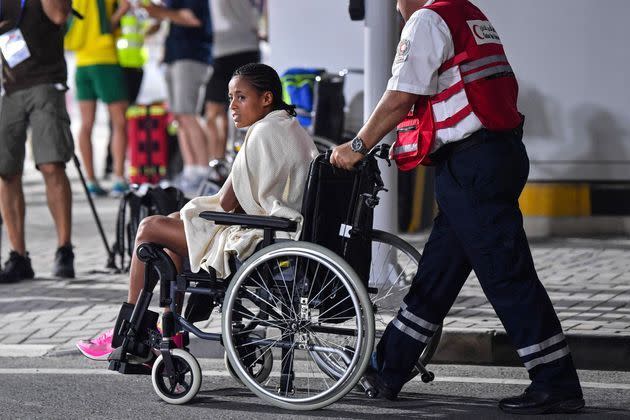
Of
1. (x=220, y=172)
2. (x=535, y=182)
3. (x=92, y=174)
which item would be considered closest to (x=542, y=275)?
(x=535, y=182)

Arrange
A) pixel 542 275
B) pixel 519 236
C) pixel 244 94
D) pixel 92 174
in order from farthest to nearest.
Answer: pixel 92 174
pixel 542 275
pixel 244 94
pixel 519 236

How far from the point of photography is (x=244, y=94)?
217 inches

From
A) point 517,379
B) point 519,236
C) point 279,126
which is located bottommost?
point 517,379

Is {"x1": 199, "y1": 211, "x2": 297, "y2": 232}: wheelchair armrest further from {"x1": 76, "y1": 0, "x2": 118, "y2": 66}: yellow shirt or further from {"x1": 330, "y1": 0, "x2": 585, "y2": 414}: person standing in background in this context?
{"x1": 76, "y1": 0, "x2": 118, "y2": 66}: yellow shirt

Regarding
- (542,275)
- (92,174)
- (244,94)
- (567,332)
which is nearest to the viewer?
(244,94)

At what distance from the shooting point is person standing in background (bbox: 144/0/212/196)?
11.8 meters

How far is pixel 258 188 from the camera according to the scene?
5355 millimetres

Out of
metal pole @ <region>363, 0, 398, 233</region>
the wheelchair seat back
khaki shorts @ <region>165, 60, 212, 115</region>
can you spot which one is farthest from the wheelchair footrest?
khaki shorts @ <region>165, 60, 212, 115</region>

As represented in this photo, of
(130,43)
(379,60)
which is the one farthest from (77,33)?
(379,60)

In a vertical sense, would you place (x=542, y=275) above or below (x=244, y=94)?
below

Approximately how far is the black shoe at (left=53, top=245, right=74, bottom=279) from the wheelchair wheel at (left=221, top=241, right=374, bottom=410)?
3.15m

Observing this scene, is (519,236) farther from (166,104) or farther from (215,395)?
(166,104)

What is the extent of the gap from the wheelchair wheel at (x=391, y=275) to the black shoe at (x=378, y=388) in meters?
0.17

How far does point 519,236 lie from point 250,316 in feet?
3.57
